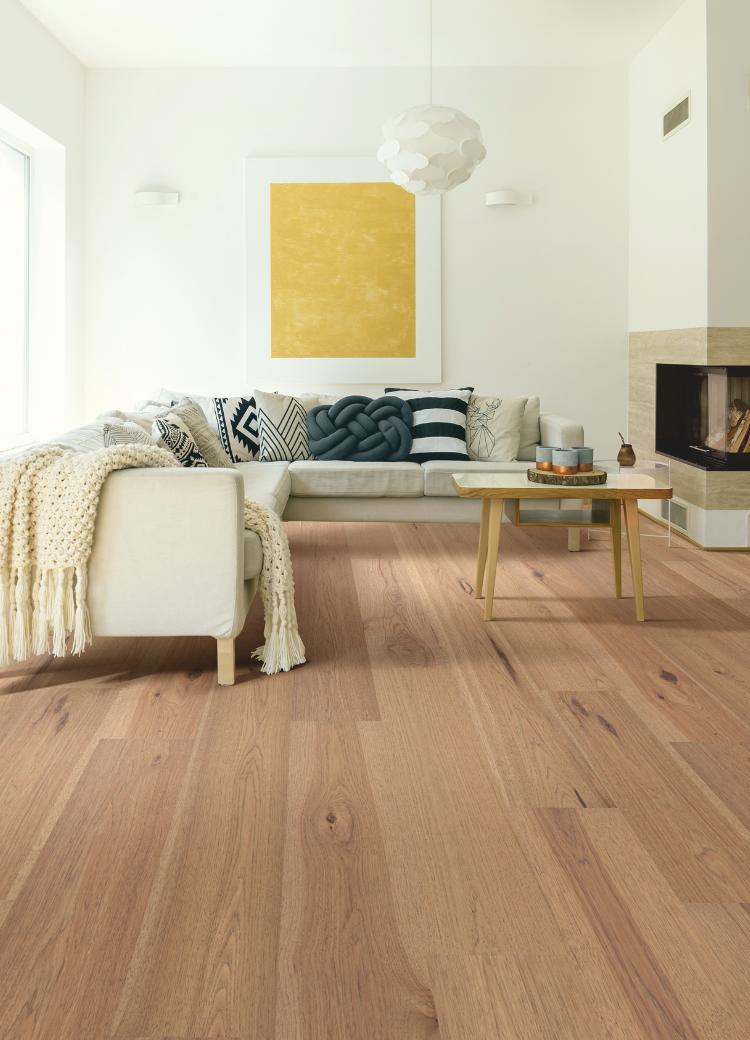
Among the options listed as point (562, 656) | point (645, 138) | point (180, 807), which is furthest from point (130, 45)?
point (180, 807)

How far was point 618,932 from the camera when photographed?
1879mm

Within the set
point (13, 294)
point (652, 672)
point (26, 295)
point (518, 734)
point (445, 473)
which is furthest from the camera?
point (26, 295)

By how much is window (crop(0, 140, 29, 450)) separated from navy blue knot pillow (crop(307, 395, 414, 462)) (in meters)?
1.81

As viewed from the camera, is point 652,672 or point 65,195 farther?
point 65,195

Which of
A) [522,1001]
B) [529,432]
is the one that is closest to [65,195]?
[529,432]

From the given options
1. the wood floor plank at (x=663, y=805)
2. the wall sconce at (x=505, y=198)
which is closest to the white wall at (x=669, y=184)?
the wall sconce at (x=505, y=198)

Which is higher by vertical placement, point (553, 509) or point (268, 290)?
point (268, 290)

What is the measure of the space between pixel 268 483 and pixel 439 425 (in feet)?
4.53

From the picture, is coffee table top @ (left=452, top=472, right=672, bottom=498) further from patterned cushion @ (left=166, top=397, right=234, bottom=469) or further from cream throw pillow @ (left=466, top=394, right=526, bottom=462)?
cream throw pillow @ (left=466, top=394, right=526, bottom=462)

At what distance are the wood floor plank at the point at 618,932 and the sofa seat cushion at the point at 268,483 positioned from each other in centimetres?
239

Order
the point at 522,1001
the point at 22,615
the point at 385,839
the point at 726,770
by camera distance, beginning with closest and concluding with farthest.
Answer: the point at 522,1001 < the point at 385,839 < the point at 726,770 < the point at 22,615

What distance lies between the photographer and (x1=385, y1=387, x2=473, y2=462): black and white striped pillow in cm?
605

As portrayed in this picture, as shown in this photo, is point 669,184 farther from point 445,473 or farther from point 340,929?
point 340,929

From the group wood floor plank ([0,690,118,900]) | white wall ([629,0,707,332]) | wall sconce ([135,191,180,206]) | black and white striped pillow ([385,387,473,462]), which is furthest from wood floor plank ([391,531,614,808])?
wall sconce ([135,191,180,206])
